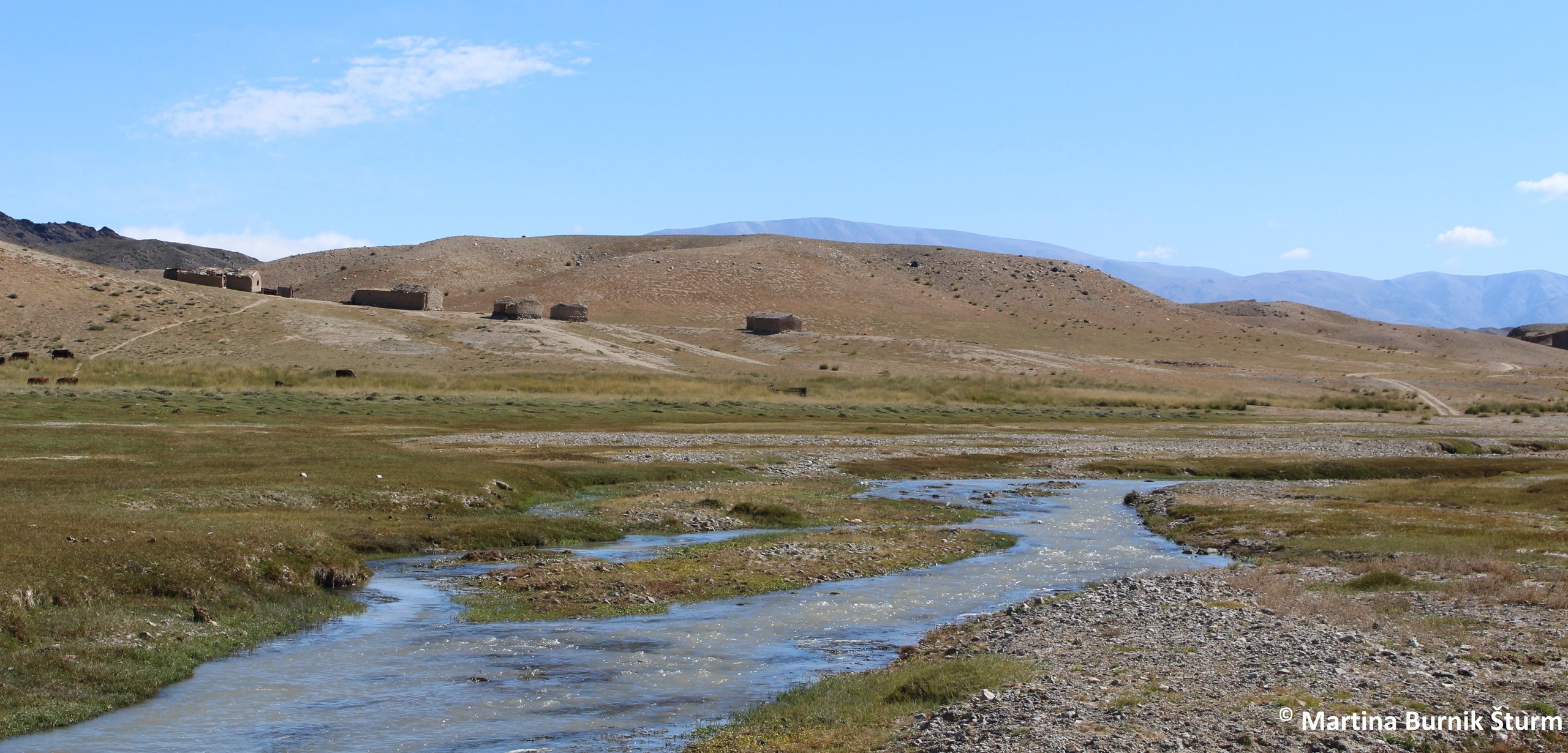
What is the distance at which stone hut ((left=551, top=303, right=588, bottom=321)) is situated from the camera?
398 feet

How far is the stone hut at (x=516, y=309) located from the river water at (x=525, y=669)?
88992 mm

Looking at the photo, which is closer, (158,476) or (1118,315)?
(158,476)

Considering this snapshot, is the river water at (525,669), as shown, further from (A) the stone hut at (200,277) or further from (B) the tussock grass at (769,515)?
(A) the stone hut at (200,277)

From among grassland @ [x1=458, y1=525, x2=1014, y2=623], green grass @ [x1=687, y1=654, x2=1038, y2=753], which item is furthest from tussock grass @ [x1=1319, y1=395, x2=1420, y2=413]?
green grass @ [x1=687, y1=654, x2=1038, y2=753]

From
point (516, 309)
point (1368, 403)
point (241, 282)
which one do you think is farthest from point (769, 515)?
point (241, 282)

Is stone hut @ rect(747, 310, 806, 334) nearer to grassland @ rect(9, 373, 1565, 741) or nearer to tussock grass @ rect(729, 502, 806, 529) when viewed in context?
grassland @ rect(9, 373, 1565, 741)

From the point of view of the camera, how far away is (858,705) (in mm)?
15500

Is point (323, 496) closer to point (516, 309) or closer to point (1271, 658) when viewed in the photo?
point (1271, 658)

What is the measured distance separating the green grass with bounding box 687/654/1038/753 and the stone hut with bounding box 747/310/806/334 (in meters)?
110

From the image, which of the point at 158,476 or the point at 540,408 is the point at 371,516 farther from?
the point at 540,408

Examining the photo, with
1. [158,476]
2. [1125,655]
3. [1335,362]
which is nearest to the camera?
[1125,655]

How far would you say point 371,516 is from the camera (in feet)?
102

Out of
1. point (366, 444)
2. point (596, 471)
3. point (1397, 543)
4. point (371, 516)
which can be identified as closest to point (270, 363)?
point (366, 444)

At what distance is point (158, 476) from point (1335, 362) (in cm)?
13141
